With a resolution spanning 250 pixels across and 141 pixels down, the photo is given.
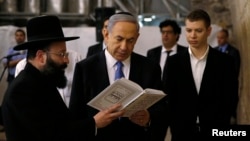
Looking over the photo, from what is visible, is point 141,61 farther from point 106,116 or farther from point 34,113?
point 34,113

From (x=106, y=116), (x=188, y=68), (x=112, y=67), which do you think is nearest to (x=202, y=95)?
(x=188, y=68)

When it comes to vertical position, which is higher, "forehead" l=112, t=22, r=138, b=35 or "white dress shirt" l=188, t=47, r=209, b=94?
"forehead" l=112, t=22, r=138, b=35

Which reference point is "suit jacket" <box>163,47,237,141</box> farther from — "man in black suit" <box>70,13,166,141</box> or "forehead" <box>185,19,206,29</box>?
"man in black suit" <box>70,13,166,141</box>

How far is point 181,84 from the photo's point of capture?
3260 millimetres

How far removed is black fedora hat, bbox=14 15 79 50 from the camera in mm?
2428

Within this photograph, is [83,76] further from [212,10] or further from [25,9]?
[25,9]

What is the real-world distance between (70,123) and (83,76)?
48cm

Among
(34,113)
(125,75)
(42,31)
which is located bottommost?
(34,113)

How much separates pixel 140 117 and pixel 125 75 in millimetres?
325

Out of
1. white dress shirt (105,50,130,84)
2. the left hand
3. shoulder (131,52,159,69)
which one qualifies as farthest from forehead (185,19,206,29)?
the left hand

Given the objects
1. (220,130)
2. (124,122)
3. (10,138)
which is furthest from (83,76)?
(220,130)

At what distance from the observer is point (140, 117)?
2.69 metres

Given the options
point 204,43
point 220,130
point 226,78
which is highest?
point 204,43

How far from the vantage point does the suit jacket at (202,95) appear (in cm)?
322
